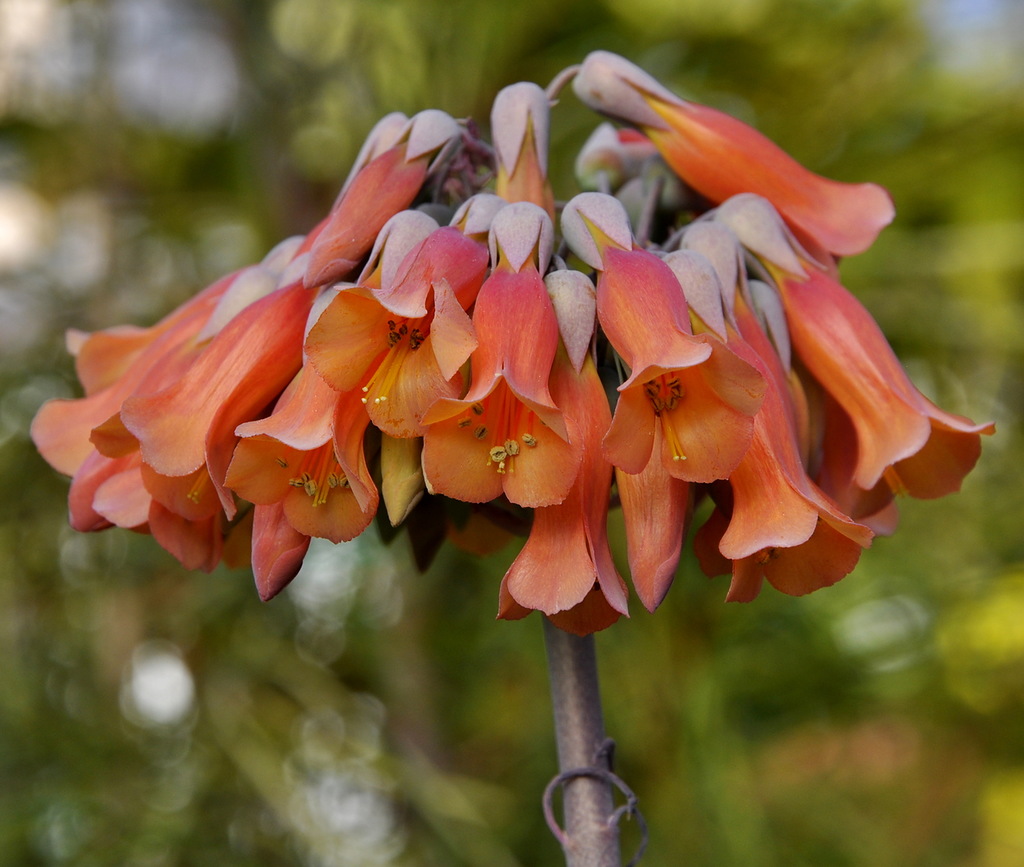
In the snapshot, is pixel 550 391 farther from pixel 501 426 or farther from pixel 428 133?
pixel 428 133

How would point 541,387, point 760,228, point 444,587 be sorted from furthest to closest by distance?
point 444,587
point 760,228
point 541,387

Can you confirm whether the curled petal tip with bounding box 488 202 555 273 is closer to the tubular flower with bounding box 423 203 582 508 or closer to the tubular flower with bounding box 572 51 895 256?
the tubular flower with bounding box 423 203 582 508

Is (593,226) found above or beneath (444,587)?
above

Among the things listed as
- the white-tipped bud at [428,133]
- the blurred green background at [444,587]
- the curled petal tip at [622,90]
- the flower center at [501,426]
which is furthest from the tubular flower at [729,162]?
the blurred green background at [444,587]

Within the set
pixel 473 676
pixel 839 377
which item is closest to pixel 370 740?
pixel 473 676

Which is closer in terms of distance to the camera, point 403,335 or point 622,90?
point 403,335

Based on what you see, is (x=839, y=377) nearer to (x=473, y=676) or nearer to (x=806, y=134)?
(x=473, y=676)

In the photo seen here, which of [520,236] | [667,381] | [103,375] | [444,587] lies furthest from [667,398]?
[444,587]
